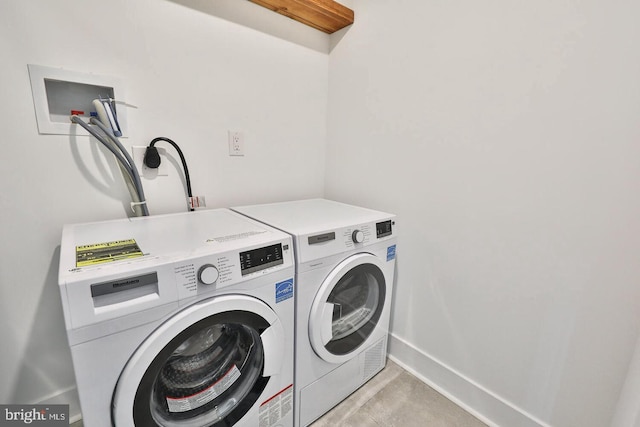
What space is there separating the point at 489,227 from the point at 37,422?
197 cm

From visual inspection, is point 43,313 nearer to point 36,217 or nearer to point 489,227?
point 36,217

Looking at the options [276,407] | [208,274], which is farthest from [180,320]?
[276,407]

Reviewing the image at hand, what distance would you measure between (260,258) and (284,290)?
0.53 feet

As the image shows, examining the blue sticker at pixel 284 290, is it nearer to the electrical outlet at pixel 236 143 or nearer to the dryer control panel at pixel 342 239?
the dryer control panel at pixel 342 239

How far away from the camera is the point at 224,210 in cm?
143

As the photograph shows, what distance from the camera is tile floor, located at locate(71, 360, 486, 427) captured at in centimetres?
128

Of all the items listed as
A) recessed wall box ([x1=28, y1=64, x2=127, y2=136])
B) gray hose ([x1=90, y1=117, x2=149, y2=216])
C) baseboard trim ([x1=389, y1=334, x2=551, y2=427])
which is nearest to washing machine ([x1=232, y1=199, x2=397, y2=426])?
baseboard trim ([x1=389, y1=334, x2=551, y2=427])

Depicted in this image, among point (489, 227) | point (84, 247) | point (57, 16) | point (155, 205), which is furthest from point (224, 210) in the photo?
point (489, 227)

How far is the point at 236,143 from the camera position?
152 centimetres

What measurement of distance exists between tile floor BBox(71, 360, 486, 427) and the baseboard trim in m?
0.04

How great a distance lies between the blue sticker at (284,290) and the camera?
1.00 meters

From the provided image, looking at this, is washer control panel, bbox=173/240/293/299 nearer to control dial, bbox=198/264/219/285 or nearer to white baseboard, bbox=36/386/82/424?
control dial, bbox=198/264/219/285

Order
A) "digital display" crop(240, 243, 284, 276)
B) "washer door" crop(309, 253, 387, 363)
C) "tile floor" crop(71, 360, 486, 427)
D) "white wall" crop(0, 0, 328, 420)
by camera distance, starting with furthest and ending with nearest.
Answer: "tile floor" crop(71, 360, 486, 427), "washer door" crop(309, 253, 387, 363), "white wall" crop(0, 0, 328, 420), "digital display" crop(240, 243, 284, 276)

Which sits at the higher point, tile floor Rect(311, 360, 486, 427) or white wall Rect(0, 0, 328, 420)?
white wall Rect(0, 0, 328, 420)
